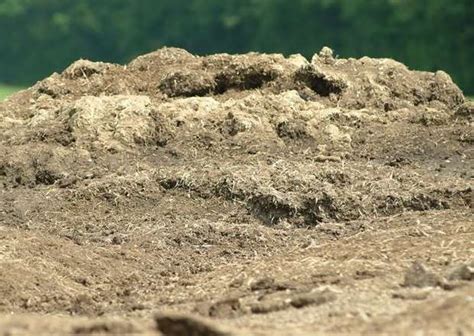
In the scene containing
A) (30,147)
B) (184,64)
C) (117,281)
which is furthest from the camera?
(184,64)

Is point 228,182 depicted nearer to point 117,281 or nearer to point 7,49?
point 117,281

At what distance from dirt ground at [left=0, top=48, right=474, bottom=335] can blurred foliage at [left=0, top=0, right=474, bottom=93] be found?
22.0 meters

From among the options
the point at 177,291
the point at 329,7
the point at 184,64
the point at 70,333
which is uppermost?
the point at 329,7

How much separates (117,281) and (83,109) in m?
4.41

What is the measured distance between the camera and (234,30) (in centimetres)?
4594

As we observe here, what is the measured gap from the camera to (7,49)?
53.4 metres

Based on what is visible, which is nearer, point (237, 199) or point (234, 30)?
point (237, 199)

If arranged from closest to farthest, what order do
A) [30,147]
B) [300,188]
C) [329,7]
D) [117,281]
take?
[117,281]
[300,188]
[30,147]
[329,7]

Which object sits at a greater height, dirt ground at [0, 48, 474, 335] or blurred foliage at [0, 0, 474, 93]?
blurred foliage at [0, 0, 474, 93]

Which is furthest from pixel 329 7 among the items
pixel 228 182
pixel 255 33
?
pixel 228 182

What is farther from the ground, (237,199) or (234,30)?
(234,30)

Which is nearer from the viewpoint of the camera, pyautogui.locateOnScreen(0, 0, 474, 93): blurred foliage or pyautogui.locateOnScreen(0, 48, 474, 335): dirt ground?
pyautogui.locateOnScreen(0, 48, 474, 335): dirt ground

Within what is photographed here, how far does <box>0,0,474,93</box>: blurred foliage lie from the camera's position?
3659 cm

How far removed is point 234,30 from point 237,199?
3498 centimetres
